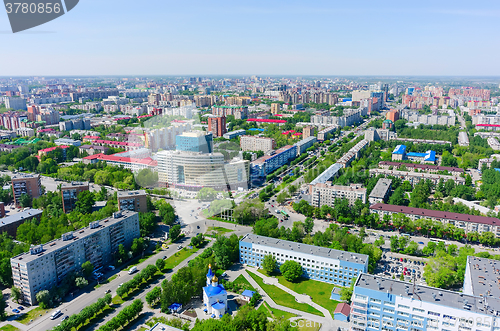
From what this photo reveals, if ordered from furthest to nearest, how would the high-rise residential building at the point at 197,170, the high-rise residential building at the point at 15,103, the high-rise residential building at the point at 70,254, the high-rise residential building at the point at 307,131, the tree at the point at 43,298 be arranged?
the high-rise residential building at the point at 15,103, the high-rise residential building at the point at 307,131, the high-rise residential building at the point at 197,170, the high-rise residential building at the point at 70,254, the tree at the point at 43,298

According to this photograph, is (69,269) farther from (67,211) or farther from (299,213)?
(299,213)

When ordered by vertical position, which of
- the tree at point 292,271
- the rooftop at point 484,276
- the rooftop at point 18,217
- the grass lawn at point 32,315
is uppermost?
the rooftop at point 18,217

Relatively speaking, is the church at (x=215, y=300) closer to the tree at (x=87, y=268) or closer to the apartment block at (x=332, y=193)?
the tree at (x=87, y=268)

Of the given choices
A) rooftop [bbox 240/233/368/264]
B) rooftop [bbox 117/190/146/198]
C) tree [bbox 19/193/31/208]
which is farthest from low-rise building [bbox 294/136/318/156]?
tree [bbox 19/193/31/208]

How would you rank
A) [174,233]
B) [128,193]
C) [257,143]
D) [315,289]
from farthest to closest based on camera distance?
[257,143], [128,193], [174,233], [315,289]

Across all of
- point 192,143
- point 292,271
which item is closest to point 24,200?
point 192,143

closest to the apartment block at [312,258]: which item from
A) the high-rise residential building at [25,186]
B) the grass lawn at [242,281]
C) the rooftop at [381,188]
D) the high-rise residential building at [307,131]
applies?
the grass lawn at [242,281]

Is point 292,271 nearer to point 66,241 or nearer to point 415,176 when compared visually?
point 66,241
